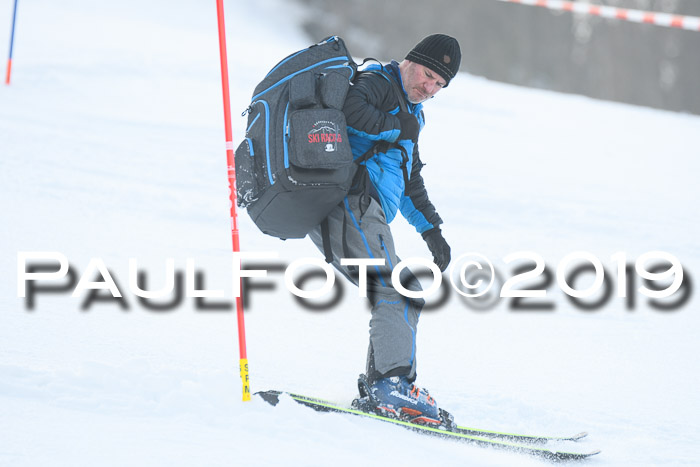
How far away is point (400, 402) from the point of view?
310cm

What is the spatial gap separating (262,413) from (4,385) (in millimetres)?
948

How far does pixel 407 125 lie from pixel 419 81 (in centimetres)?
20

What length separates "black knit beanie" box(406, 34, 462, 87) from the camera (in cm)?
306

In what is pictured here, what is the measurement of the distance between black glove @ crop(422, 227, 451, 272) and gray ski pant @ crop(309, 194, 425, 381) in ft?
1.31

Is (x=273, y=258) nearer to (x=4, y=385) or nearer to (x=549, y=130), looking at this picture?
(x=4, y=385)

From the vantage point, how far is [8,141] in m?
7.05

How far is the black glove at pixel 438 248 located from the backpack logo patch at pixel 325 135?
82cm

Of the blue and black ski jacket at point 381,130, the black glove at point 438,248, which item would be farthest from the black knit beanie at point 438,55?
the black glove at point 438,248

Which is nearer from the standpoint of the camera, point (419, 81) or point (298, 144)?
point (298, 144)

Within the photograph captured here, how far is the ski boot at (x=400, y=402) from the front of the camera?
10.1ft

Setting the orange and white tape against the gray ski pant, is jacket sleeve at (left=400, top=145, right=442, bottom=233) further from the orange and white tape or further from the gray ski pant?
the orange and white tape

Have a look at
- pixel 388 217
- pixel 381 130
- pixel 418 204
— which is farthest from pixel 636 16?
pixel 381 130

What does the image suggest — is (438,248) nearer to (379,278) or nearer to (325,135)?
(379,278)

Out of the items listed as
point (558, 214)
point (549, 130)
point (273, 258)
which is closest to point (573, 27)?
point (549, 130)
